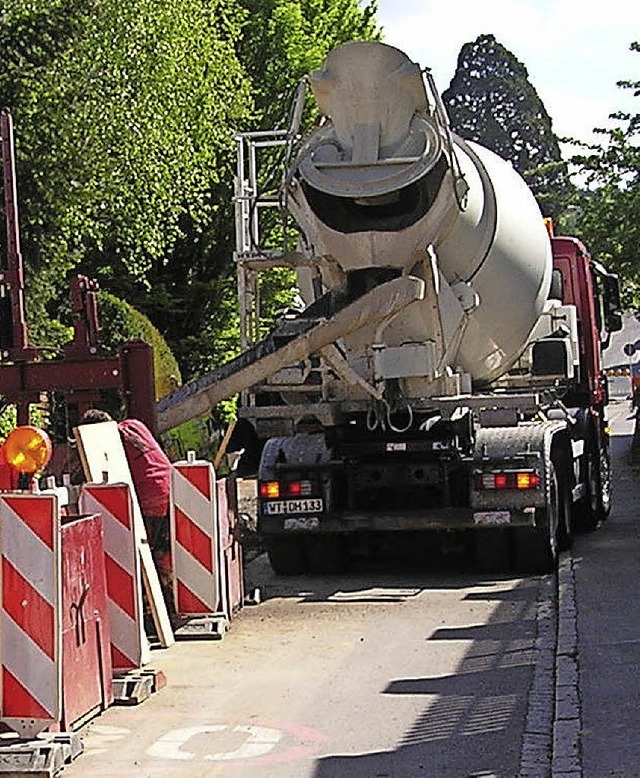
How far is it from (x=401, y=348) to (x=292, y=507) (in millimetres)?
2282

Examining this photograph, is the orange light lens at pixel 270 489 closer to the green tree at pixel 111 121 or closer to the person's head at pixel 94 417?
the person's head at pixel 94 417

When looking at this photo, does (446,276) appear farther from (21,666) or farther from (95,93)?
(95,93)

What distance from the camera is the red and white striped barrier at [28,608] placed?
830 centimetres

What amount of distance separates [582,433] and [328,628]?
259 inches

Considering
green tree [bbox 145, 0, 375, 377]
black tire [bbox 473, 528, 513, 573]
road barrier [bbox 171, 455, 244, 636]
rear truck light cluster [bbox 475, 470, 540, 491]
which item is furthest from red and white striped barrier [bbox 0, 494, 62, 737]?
green tree [bbox 145, 0, 375, 377]

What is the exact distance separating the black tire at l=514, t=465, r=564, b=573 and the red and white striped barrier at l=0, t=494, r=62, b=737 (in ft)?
24.0

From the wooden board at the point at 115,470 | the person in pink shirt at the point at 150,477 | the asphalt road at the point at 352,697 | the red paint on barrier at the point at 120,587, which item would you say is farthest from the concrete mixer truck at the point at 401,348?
the red paint on barrier at the point at 120,587

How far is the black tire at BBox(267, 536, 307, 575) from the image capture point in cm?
1578

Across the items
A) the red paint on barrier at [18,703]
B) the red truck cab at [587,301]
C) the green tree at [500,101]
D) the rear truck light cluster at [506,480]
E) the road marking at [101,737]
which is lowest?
the road marking at [101,737]

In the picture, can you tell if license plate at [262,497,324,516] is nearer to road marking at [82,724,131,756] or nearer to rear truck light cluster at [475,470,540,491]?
rear truck light cluster at [475,470,540,491]

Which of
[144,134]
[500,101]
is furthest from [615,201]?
[500,101]

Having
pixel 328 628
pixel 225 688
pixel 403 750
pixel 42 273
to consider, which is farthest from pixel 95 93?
pixel 403 750

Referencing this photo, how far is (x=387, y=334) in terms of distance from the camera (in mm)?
13727

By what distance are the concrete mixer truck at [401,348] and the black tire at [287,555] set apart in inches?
0.7
